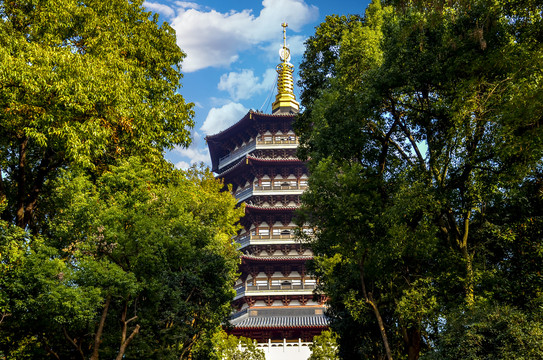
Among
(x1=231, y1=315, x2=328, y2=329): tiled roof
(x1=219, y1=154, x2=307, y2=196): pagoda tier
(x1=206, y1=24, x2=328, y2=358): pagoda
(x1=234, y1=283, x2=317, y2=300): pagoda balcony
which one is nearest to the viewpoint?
(x1=231, y1=315, x2=328, y2=329): tiled roof

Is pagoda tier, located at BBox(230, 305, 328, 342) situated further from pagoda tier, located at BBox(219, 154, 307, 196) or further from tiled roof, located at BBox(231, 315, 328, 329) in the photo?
pagoda tier, located at BBox(219, 154, 307, 196)

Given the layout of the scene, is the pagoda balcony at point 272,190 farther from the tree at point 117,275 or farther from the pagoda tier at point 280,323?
the tree at point 117,275

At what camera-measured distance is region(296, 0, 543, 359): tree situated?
10.9m

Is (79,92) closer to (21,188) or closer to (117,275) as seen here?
(21,188)

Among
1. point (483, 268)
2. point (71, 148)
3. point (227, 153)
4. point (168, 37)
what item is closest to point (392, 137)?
point (483, 268)

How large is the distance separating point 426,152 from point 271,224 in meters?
24.3

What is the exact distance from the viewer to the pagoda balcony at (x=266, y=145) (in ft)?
128

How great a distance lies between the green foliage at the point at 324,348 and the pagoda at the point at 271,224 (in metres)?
2.93

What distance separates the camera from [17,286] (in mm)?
10773

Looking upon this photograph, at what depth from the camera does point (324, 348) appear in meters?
27.5

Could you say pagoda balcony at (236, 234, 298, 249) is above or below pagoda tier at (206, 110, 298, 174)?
below

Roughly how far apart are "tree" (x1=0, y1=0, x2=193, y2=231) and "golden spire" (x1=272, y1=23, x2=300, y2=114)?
25.9 m

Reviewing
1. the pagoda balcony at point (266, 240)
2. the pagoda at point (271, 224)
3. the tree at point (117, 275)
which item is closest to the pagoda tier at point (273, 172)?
the pagoda at point (271, 224)

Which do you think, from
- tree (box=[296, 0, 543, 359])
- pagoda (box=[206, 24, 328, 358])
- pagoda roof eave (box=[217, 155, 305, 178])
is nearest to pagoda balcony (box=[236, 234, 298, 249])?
pagoda (box=[206, 24, 328, 358])
